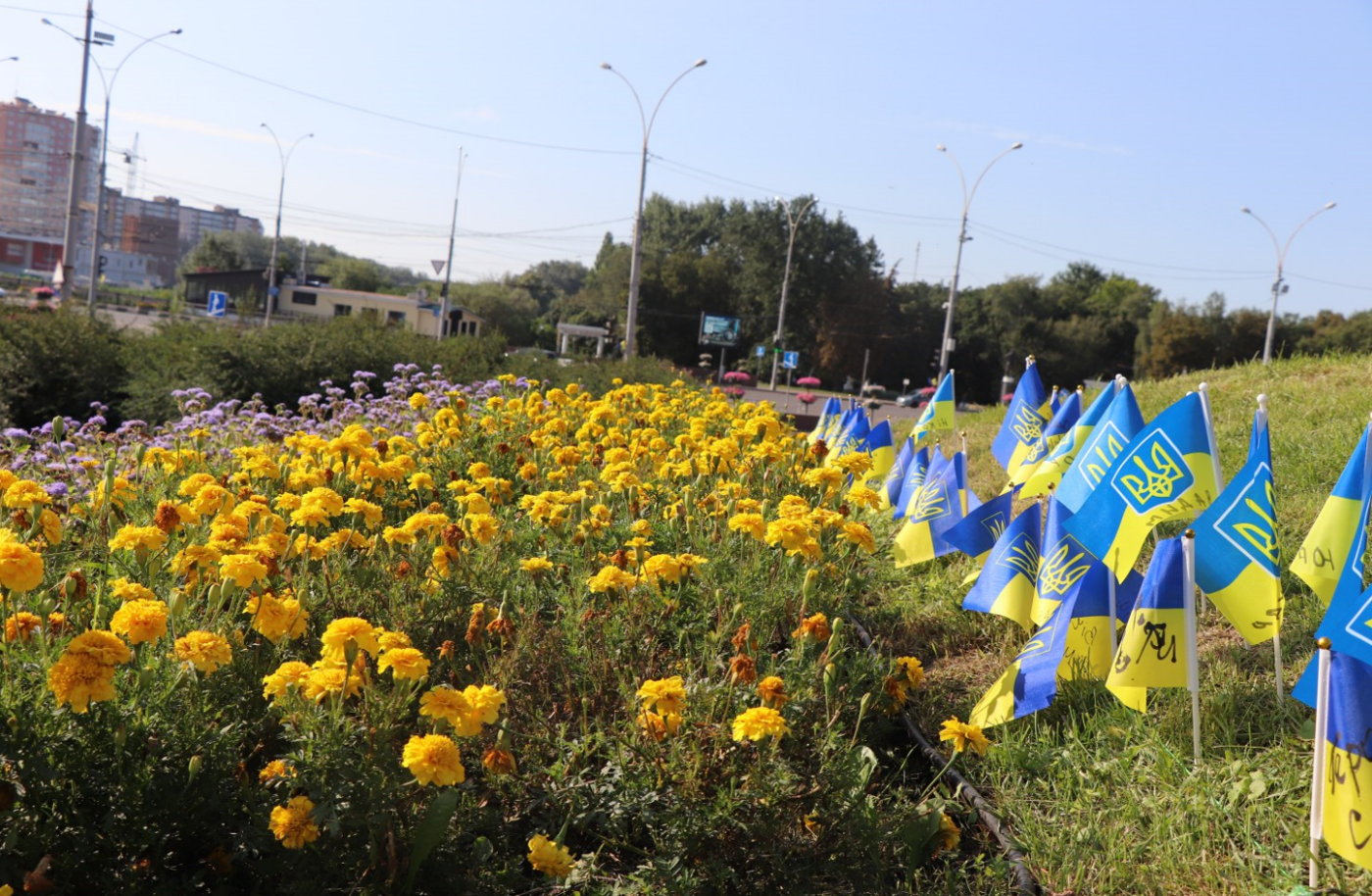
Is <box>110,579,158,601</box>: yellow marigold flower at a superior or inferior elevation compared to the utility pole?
inferior

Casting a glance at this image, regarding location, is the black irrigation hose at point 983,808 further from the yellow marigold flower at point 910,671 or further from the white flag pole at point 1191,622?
the white flag pole at point 1191,622

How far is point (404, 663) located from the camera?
2580 millimetres

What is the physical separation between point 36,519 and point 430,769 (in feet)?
5.51

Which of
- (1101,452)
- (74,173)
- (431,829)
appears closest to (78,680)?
(431,829)

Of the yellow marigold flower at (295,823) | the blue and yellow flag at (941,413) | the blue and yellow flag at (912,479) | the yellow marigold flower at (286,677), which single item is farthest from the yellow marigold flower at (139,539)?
the blue and yellow flag at (941,413)

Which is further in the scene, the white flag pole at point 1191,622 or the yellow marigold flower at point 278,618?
the white flag pole at point 1191,622

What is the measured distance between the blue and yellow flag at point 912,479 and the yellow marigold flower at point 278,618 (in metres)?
3.42

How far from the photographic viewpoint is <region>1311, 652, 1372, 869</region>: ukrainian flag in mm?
2592

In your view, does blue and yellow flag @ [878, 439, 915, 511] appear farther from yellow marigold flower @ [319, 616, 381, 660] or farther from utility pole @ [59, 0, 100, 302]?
utility pole @ [59, 0, 100, 302]

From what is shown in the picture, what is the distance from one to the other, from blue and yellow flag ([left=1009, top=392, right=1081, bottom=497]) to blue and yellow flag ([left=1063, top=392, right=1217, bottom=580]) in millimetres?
1994

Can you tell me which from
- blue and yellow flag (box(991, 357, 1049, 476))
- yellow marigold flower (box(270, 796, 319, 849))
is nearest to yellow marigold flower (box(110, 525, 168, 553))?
yellow marigold flower (box(270, 796, 319, 849))

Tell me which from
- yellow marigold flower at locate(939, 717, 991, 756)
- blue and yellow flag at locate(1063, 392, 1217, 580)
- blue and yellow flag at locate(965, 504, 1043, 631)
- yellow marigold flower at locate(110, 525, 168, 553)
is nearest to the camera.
→ yellow marigold flower at locate(110, 525, 168, 553)

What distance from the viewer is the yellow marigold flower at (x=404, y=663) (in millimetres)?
2574

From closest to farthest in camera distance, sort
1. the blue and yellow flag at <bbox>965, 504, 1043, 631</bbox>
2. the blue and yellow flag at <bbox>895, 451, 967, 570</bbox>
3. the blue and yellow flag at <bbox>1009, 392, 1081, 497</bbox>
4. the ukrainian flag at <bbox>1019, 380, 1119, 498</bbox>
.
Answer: the blue and yellow flag at <bbox>965, 504, 1043, 631</bbox> < the blue and yellow flag at <bbox>895, 451, 967, 570</bbox> < the ukrainian flag at <bbox>1019, 380, 1119, 498</bbox> < the blue and yellow flag at <bbox>1009, 392, 1081, 497</bbox>
